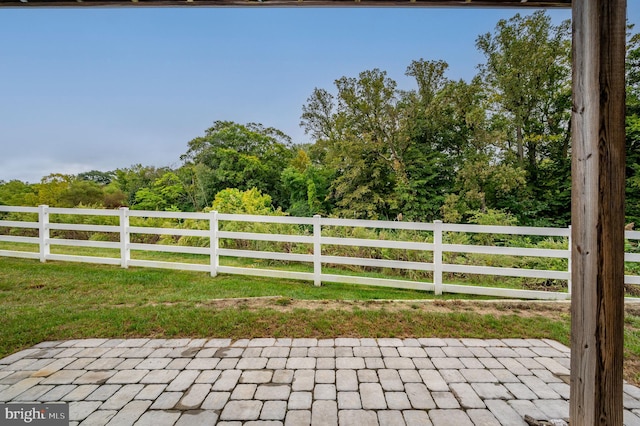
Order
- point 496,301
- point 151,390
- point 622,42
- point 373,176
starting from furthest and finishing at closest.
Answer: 1. point 373,176
2. point 496,301
3. point 151,390
4. point 622,42

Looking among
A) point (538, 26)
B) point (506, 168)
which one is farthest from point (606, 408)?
point (538, 26)

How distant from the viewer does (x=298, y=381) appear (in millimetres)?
2141

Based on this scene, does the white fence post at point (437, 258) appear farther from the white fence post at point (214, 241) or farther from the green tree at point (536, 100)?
the green tree at point (536, 100)

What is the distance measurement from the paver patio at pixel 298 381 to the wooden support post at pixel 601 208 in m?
0.62

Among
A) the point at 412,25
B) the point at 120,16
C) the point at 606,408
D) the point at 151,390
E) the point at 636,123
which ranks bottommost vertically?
the point at 151,390

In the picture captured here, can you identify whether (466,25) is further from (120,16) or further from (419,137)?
(120,16)

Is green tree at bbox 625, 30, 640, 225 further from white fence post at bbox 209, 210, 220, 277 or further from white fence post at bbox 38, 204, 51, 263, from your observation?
white fence post at bbox 38, 204, 51, 263

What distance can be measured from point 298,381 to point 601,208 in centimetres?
197

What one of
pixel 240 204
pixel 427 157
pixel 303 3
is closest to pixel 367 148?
pixel 427 157

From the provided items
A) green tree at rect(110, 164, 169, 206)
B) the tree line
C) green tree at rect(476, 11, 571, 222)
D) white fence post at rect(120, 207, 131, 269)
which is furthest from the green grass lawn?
green tree at rect(110, 164, 169, 206)

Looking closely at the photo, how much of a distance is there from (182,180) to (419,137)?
11151mm

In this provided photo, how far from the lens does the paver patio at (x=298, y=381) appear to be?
1.79 meters

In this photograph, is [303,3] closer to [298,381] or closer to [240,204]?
[298,381]

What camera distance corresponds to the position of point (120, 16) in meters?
9.26
